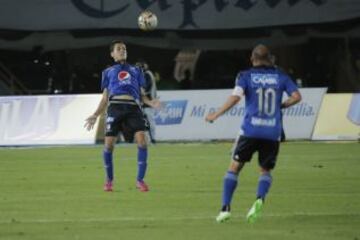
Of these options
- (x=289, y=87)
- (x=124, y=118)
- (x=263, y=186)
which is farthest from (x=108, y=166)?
(x=289, y=87)

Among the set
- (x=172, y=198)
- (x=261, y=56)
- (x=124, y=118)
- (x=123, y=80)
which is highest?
(x=261, y=56)

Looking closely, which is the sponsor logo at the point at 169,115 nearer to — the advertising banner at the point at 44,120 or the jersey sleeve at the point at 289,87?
the advertising banner at the point at 44,120

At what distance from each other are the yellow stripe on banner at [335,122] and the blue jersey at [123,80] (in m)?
13.5

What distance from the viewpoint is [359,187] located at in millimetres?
16781

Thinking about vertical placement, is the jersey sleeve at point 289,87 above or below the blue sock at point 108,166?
above

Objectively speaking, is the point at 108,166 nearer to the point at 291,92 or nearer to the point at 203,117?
the point at 291,92

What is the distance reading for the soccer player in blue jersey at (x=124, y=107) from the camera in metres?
16.4

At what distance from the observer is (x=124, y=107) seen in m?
16.5

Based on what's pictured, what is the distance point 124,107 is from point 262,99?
431cm

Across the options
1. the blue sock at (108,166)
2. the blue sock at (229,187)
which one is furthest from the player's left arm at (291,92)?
the blue sock at (108,166)

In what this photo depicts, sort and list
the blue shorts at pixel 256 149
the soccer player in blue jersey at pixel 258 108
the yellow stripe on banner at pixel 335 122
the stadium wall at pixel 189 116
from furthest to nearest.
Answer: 1. the yellow stripe on banner at pixel 335 122
2. the stadium wall at pixel 189 116
3. the blue shorts at pixel 256 149
4. the soccer player in blue jersey at pixel 258 108

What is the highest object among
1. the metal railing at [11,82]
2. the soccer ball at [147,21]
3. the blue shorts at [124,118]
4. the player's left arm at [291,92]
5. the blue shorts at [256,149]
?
the soccer ball at [147,21]

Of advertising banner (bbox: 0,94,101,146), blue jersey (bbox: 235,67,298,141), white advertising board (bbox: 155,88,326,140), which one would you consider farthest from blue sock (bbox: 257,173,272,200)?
white advertising board (bbox: 155,88,326,140)

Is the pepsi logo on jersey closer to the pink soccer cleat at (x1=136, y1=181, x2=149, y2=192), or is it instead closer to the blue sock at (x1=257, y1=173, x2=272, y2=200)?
the pink soccer cleat at (x1=136, y1=181, x2=149, y2=192)
